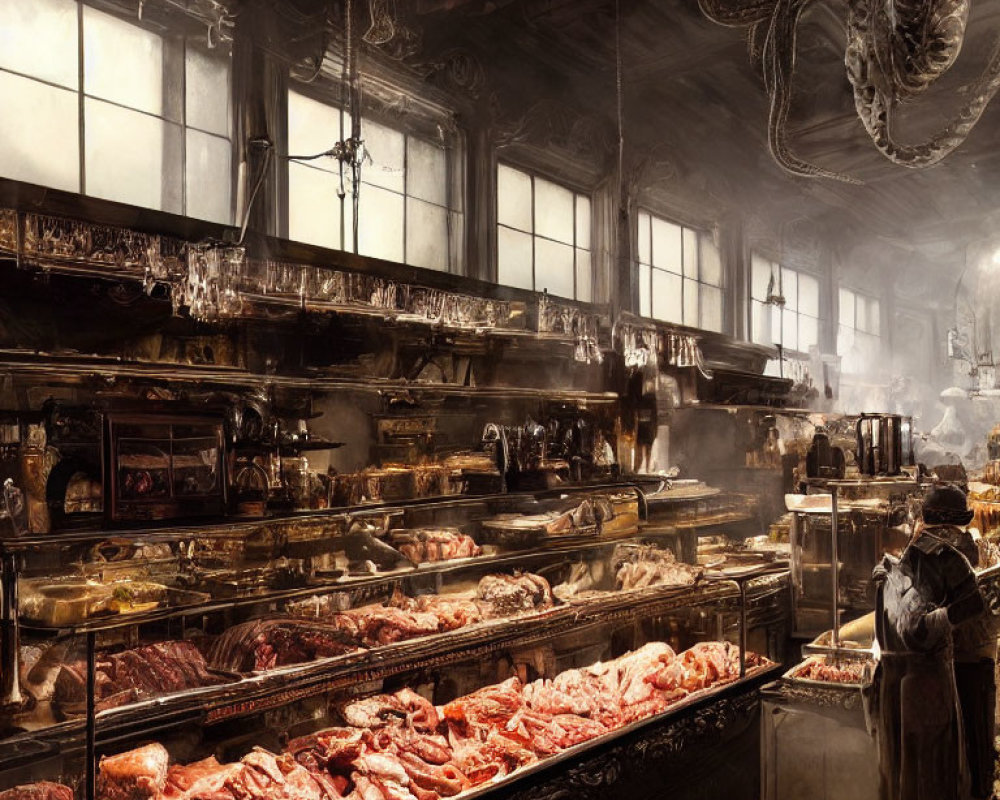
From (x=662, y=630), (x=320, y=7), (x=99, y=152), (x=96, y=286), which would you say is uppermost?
(x=320, y=7)

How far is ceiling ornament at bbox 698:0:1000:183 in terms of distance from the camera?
3.51 m

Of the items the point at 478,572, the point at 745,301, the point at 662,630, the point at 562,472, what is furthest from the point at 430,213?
the point at 745,301

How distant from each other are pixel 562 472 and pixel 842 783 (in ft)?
7.82

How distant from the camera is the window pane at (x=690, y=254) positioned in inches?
315

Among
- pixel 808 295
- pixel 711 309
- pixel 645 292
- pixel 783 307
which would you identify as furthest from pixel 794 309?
pixel 645 292

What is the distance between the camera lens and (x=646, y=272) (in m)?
7.49

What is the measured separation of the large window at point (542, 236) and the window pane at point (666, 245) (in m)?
1.01

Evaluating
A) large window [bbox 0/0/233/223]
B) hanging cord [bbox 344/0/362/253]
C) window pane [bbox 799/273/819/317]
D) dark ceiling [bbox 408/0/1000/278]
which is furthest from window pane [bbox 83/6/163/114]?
window pane [bbox 799/273/819/317]

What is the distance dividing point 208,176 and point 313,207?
651 mm

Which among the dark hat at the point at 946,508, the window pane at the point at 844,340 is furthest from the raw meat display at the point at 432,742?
the window pane at the point at 844,340

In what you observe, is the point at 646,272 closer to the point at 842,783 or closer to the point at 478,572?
the point at 478,572

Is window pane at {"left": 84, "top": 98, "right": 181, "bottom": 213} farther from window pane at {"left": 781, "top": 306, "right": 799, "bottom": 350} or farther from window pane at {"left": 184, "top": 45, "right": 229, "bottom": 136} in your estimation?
window pane at {"left": 781, "top": 306, "right": 799, "bottom": 350}

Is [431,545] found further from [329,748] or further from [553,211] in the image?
[553,211]

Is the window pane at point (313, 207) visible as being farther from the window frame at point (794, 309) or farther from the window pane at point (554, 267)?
the window frame at point (794, 309)
